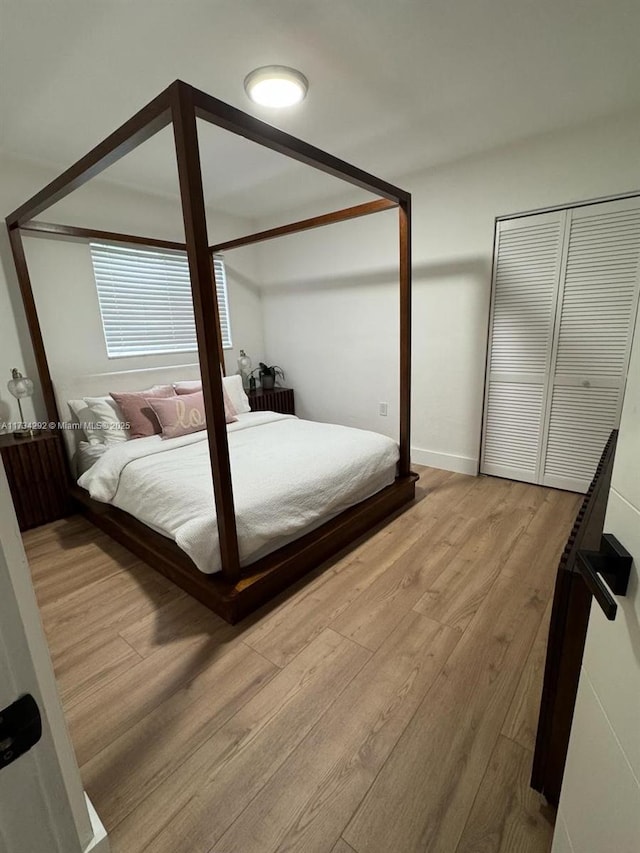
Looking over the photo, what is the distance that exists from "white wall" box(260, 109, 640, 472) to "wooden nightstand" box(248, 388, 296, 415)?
14 centimetres

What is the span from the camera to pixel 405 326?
260 cm

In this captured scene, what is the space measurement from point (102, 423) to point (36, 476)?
0.54m

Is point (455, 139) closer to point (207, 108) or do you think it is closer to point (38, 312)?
point (207, 108)

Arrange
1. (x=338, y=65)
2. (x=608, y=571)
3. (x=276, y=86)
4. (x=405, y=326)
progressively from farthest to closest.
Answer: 1. (x=405, y=326)
2. (x=276, y=86)
3. (x=338, y=65)
4. (x=608, y=571)

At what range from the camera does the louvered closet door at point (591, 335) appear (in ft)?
8.09

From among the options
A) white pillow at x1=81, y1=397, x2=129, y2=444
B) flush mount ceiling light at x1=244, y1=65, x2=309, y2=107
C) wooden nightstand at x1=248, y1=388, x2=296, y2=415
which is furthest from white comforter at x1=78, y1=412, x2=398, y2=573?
flush mount ceiling light at x1=244, y1=65, x2=309, y2=107

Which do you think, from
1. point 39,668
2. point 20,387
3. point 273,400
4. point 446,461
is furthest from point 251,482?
point 273,400

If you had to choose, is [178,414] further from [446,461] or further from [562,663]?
[562,663]

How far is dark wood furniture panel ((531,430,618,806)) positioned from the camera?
3.02ft

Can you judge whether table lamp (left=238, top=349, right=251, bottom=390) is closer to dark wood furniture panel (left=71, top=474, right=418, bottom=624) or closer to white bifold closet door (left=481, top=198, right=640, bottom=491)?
dark wood furniture panel (left=71, top=474, right=418, bottom=624)

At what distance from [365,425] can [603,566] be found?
3.38 meters

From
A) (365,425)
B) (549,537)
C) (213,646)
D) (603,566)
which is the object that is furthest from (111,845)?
(365,425)

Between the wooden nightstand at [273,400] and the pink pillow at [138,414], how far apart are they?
117 centimetres

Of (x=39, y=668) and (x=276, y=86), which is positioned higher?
(x=276, y=86)
